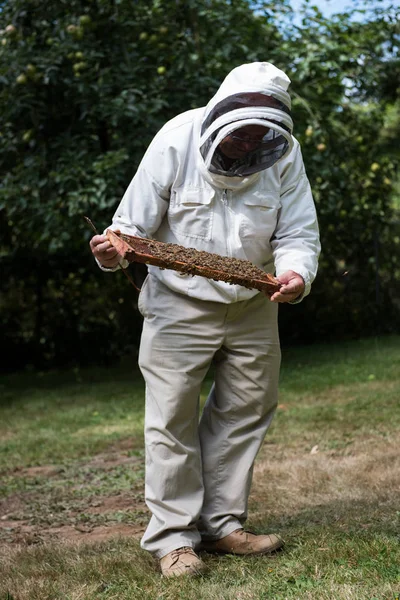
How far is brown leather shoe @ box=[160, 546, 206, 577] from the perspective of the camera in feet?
10.5

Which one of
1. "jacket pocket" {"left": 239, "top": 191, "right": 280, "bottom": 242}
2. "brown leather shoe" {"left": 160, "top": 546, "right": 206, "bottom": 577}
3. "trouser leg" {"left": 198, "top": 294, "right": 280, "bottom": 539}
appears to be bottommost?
"brown leather shoe" {"left": 160, "top": 546, "right": 206, "bottom": 577}

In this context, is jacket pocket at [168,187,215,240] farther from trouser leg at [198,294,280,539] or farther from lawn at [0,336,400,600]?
lawn at [0,336,400,600]

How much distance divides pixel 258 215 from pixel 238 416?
88cm

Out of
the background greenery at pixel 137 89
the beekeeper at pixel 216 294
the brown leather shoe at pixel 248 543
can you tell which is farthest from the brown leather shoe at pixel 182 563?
the background greenery at pixel 137 89

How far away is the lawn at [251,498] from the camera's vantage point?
3.12 metres

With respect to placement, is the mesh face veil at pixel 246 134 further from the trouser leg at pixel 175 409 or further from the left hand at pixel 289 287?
the trouser leg at pixel 175 409

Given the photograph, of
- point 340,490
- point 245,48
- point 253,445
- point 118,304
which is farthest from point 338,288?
point 253,445

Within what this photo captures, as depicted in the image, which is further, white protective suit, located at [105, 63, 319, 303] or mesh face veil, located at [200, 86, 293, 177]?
white protective suit, located at [105, 63, 319, 303]

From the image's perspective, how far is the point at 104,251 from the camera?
10.4 feet

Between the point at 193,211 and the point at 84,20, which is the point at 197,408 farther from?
the point at 84,20

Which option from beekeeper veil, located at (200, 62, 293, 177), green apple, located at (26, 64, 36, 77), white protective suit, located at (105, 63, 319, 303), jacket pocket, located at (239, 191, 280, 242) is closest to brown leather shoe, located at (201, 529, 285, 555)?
white protective suit, located at (105, 63, 319, 303)

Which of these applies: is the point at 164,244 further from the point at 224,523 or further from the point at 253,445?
the point at 224,523

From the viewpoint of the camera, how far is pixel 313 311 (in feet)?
42.0

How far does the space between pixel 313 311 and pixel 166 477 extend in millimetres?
9654
